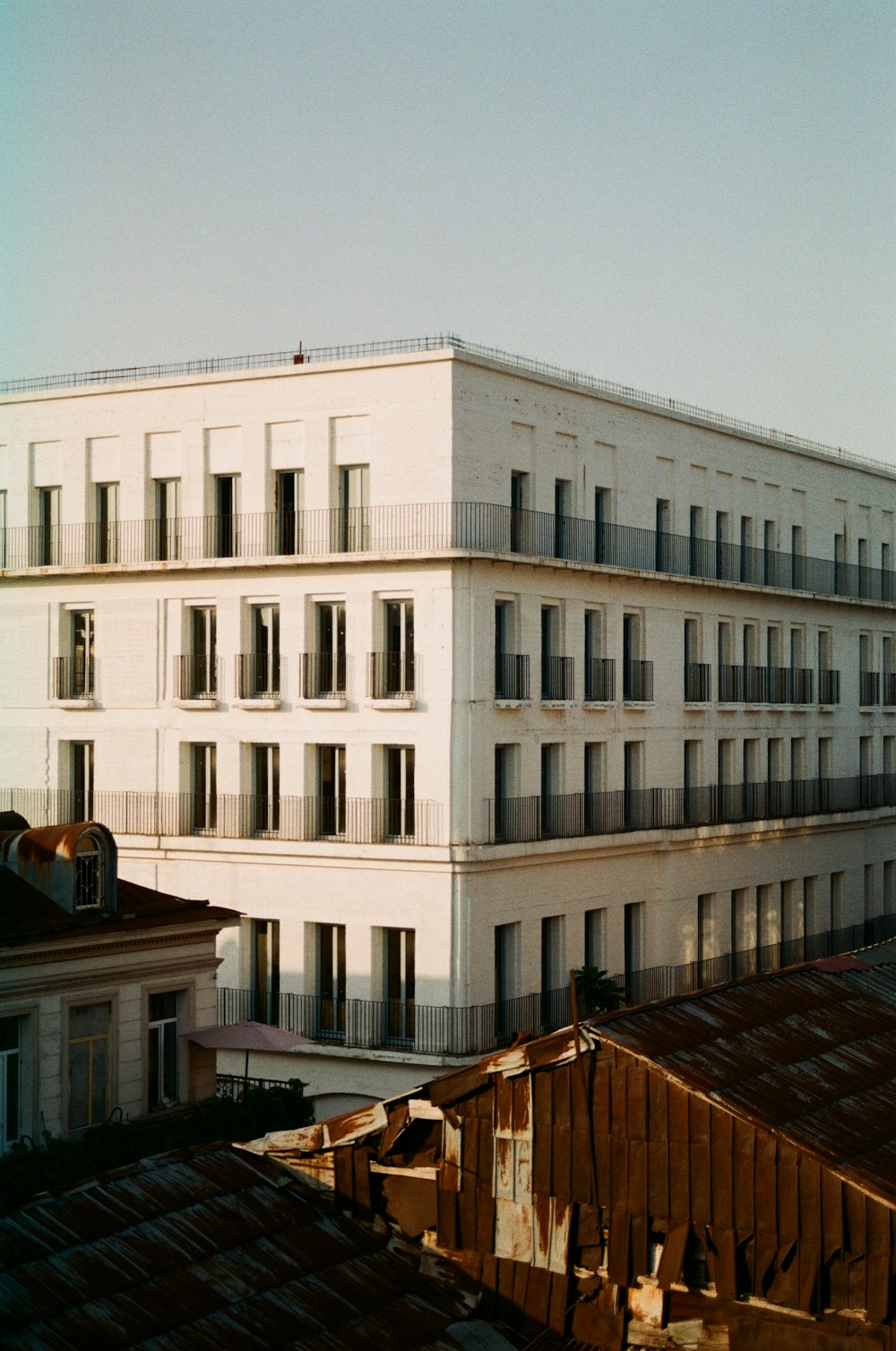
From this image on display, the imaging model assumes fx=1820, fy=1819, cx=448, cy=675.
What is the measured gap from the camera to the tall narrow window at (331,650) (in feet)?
168

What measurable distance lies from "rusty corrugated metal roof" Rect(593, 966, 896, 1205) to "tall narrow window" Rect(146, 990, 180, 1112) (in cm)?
1084

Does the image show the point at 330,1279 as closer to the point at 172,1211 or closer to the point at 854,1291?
the point at 172,1211

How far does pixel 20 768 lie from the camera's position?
A: 2185 inches

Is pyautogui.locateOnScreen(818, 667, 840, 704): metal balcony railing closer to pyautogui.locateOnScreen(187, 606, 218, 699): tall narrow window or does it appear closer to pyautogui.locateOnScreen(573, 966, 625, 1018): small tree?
pyautogui.locateOnScreen(573, 966, 625, 1018): small tree

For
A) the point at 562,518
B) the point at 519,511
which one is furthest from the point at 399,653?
the point at 562,518

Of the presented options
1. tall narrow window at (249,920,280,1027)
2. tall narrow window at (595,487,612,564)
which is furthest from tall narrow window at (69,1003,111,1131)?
tall narrow window at (595,487,612,564)

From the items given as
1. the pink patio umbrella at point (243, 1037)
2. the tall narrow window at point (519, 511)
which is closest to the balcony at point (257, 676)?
the tall narrow window at point (519, 511)

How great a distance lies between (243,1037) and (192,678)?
20.2 metres

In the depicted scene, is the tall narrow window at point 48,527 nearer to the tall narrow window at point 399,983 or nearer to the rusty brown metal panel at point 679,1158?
the tall narrow window at point 399,983

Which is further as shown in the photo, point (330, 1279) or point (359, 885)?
point (359, 885)

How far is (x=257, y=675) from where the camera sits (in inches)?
2067

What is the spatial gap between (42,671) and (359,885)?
12862mm

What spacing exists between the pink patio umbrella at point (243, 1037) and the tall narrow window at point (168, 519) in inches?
775

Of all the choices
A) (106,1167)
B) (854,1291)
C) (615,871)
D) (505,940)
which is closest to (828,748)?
(615,871)
